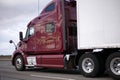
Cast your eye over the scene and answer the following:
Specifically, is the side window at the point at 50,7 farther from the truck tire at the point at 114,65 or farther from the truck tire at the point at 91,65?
the truck tire at the point at 114,65

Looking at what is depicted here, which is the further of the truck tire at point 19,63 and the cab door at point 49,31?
the truck tire at point 19,63

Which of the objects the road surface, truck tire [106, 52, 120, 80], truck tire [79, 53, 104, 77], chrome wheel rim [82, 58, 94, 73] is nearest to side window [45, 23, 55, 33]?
the road surface

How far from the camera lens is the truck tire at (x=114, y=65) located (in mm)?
12711

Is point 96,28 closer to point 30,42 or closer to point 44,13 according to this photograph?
point 44,13

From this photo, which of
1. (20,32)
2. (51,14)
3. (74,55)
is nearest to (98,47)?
(74,55)

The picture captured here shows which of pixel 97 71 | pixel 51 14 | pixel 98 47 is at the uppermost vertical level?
pixel 51 14

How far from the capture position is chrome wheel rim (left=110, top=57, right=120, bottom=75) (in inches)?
503

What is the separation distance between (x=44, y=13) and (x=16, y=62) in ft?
12.2

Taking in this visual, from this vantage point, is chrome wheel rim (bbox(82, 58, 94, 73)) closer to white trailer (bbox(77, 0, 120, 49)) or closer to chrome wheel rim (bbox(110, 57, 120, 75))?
white trailer (bbox(77, 0, 120, 49))

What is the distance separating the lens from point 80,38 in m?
14.6

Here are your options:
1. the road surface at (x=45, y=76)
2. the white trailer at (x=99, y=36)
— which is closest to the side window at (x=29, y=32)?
the road surface at (x=45, y=76)

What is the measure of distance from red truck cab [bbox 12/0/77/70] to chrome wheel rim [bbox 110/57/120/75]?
10.7ft

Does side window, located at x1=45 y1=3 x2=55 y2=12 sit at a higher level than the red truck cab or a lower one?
higher

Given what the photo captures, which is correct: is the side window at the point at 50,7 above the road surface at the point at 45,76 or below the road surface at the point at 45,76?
above
